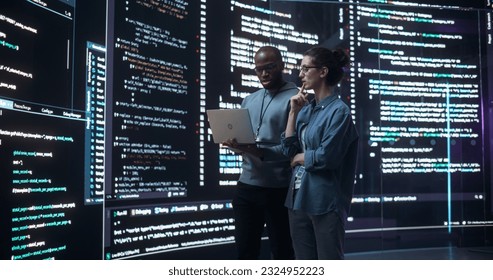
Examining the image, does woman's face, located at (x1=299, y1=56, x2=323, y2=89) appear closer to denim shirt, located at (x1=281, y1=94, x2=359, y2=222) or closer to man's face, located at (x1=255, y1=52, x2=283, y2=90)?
denim shirt, located at (x1=281, y1=94, x2=359, y2=222)

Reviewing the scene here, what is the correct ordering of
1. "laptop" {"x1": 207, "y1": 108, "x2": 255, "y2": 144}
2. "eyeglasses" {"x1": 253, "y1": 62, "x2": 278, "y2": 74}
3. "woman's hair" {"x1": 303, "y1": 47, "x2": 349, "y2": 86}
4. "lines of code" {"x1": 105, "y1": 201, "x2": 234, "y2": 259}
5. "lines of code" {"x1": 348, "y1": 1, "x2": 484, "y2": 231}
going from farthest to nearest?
"lines of code" {"x1": 348, "y1": 1, "x2": 484, "y2": 231} < "lines of code" {"x1": 105, "y1": 201, "x2": 234, "y2": 259} < "eyeglasses" {"x1": 253, "y1": 62, "x2": 278, "y2": 74} < "laptop" {"x1": 207, "y1": 108, "x2": 255, "y2": 144} < "woman's hair" {"x1": 303, "y1": 47, "x2": 349, "y2": 86}

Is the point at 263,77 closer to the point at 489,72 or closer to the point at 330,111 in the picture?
the point at 330,111

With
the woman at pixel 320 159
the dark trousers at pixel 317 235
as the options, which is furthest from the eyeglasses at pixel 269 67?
the dark trousers at pixel 317 235

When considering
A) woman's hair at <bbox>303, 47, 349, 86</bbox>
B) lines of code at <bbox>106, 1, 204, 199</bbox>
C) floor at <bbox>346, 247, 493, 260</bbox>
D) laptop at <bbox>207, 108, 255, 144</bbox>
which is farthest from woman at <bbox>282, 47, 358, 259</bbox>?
floor at <bbox>346, 247, 493, 260</bbox>

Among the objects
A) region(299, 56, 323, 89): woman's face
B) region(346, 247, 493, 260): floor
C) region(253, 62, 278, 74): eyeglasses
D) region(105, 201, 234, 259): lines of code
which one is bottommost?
region(346, 247, 493, 260): floor

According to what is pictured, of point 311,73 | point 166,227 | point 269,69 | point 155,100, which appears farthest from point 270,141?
point 166,227

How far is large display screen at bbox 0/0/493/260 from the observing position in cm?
237

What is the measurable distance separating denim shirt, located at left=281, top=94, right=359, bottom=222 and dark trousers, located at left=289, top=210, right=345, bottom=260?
36mm

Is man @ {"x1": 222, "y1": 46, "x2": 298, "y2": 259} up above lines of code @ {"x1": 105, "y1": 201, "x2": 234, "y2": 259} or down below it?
above

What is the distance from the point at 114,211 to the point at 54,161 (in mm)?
520

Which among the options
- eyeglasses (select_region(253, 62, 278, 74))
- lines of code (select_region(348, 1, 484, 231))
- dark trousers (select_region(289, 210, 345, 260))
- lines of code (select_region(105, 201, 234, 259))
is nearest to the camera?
dark trousers (select_region(289, 210, 345, 260))

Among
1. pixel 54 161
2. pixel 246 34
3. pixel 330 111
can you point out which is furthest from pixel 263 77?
pixel 246 34

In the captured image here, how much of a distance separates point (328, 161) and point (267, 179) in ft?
1.52

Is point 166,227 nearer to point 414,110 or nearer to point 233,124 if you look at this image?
point 233,124
